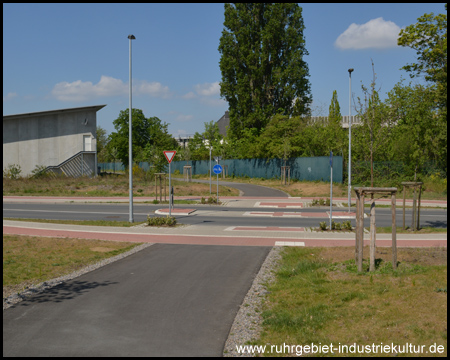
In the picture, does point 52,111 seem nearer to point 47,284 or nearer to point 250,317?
point 47,284

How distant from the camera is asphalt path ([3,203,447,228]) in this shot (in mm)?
19906

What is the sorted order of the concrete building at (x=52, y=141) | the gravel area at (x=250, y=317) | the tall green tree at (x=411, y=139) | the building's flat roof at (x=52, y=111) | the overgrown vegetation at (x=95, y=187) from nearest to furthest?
the gravel area at (x=250, y=317)
the tall green tree at (x=411, y=139)
the overgrown vegetation at (x=95, y=187)
the building's flat roof at (x=52, y=111)
the concrete building at (x=52, y=141)

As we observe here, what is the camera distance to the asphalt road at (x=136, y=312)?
5.98 m

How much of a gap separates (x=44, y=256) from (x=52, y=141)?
125 ft

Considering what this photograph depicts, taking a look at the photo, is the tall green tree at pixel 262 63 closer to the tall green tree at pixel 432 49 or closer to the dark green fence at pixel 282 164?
the dark green fence at pixel 282 164

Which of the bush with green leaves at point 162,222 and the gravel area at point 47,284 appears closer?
the gravel area at point 47,284

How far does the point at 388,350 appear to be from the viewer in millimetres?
5570

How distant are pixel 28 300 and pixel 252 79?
4561 cm

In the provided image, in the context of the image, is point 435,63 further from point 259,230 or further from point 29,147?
point 29,147

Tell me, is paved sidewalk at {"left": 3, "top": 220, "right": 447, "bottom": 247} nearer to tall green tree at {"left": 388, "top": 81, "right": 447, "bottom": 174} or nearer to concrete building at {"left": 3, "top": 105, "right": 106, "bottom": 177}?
tall green tree at {"left": 388, "top": 81, "right": 447, "bottom": 174}

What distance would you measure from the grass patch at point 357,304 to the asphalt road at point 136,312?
0.82 metres

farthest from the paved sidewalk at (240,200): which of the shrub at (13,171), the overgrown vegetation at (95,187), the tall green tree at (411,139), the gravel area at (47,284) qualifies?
the gravel area at (47,284)

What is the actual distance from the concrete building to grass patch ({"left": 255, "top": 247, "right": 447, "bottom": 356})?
40426 mm

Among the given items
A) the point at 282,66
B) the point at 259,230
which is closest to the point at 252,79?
the point at 282,66
